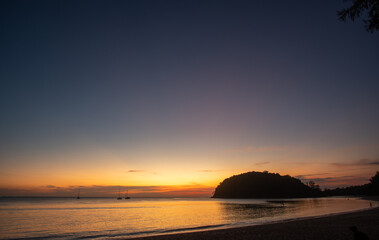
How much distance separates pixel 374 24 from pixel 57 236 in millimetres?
34636

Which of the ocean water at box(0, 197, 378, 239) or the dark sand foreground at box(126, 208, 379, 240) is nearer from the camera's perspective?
the dark sand foreground at box(126, 208, 379, 240)

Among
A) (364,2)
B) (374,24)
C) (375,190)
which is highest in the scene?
(364,2)

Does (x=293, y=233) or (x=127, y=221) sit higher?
(x=293, y=233)

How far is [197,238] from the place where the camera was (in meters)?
21.5

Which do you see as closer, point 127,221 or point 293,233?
point 293,233

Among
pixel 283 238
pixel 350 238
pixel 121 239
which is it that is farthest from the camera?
pixel 121 239

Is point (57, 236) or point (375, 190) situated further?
point (375, 190)

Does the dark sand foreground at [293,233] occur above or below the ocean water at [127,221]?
above

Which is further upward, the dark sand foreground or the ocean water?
the dark sand foreground

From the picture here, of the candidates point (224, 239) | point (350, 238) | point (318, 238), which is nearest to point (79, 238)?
point (224, 239)

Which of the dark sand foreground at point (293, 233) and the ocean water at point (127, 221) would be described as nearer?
the dark sand foreground at point (293, 233)

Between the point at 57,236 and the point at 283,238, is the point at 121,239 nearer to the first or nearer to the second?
the point at 57,236

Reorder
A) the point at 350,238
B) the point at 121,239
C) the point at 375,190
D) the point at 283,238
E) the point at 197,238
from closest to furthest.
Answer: the point at 350,238
the point at 283,238
the point at 197,238
the point at 121,239
the point at 375,190

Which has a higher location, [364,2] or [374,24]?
[364,2]
